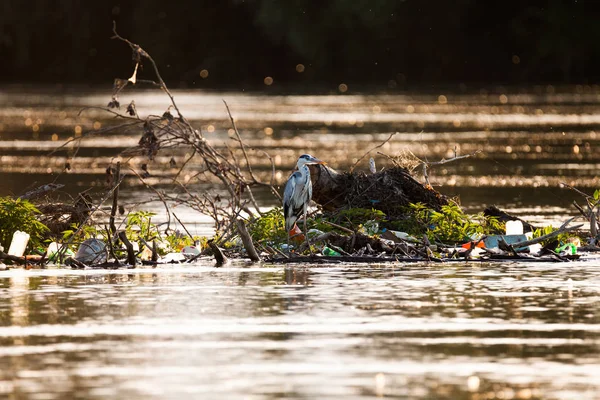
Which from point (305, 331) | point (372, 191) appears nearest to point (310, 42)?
point (372, 191)

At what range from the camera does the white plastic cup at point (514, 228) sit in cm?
1808

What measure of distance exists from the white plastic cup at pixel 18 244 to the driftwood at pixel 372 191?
3068 millimetres

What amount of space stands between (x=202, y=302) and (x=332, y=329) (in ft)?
6.05

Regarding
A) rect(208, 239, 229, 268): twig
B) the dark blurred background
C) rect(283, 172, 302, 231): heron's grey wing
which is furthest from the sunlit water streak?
the dark blurred background

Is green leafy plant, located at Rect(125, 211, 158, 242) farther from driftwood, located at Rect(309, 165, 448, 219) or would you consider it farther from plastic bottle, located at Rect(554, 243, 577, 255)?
plastic bottle, located at Rect(554, 243, 577, 255)

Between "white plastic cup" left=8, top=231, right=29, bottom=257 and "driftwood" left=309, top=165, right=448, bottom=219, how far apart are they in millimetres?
3068

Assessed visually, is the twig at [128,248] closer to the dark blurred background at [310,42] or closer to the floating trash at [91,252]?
the floating trash at [91,252]

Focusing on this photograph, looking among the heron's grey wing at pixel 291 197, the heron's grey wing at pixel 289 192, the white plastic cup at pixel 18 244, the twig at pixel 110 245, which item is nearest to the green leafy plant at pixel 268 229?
the heron's grey wing at pixel 291 197

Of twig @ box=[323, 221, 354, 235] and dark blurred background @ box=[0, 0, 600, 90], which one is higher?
dark blurred background @ box=[0, 0, 600, 90]

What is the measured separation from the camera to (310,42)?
113 metres

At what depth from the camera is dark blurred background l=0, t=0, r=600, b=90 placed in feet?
370

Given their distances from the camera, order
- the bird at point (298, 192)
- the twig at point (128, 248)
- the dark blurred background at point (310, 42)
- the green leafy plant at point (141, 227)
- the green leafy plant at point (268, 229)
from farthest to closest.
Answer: the dark blurred background at point (310, 42), the green leafy plant at point (141, 227), the green leafy plant at point (268, 229), the bird at point (298, 192), the twig at point (128, 248)

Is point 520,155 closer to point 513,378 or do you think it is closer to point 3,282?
point 3,282

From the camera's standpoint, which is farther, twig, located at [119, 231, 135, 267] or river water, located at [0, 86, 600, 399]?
twig, located at [119, 231, 135, 267]
